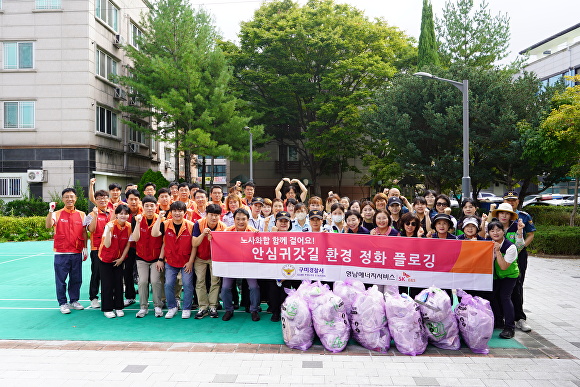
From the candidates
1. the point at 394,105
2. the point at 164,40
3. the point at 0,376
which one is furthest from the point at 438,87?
the point at 0,376

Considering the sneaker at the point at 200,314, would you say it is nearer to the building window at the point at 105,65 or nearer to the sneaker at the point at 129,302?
the sneaker at the point at 129,302

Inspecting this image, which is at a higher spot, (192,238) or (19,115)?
(19,115)

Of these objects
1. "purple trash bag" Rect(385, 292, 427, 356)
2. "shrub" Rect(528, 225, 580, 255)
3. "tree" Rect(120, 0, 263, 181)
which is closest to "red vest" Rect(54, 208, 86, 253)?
"purple trash bag" Rect(385, 292, 427, 356)

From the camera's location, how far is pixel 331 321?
555 centimetres

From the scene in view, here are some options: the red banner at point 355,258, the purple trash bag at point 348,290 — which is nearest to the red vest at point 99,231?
Answer: the red banner at point 355,258

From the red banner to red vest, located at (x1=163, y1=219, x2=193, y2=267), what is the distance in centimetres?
45

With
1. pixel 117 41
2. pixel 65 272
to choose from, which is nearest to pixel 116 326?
pixel 65 272

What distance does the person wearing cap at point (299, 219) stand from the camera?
7.20 metres

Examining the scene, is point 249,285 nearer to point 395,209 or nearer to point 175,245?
point 175,245

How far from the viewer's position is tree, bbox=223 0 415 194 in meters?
26.6

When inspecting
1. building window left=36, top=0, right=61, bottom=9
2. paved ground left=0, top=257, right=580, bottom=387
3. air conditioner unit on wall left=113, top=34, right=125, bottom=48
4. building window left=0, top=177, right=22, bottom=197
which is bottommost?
paved ground left=0, top=257, right=580, bottom=387

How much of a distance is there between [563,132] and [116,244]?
41.5 ft

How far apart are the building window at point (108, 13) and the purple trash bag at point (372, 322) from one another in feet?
79.1

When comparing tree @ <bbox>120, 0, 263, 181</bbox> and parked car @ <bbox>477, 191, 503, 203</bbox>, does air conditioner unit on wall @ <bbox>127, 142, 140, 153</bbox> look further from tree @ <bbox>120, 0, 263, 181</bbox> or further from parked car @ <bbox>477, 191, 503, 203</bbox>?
parked car @ <bbox>477, 191, 503, 203</bbox>
